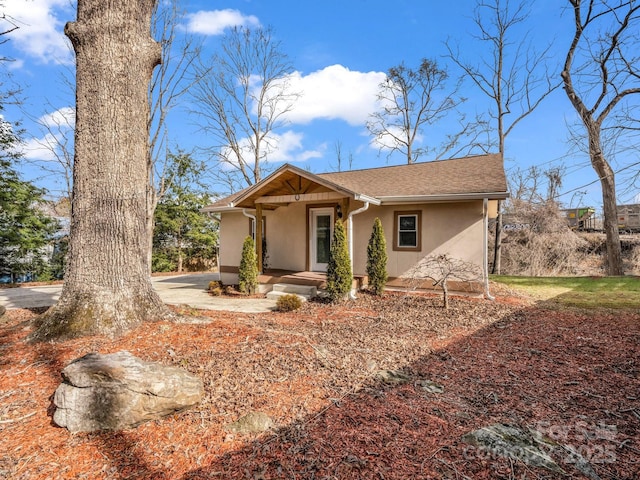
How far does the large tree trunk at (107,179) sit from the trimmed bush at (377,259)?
549cm

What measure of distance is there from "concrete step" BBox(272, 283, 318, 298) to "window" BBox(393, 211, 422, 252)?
8.84 ft

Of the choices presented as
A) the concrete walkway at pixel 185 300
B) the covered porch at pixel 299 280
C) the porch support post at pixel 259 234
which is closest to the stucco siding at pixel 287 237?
the covered porch at pixel 299 280

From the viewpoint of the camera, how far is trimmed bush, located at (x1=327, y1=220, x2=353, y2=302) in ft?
26.4

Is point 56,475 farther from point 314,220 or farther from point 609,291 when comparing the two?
point 609,291

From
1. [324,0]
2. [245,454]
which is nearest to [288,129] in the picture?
[324,0]

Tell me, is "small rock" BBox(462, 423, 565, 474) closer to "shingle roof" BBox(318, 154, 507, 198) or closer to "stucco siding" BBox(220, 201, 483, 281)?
"stucco siding" BBox(220, 201, 483, 281)

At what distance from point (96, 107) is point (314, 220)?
23.2 ft

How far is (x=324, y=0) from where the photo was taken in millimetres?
11227

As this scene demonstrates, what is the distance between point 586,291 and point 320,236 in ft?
25.4

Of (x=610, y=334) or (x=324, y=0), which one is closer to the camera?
(x=610, y=334)

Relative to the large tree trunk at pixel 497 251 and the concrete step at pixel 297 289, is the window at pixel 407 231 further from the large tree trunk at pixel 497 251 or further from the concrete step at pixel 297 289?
the large tree trunk at pixel 497 251

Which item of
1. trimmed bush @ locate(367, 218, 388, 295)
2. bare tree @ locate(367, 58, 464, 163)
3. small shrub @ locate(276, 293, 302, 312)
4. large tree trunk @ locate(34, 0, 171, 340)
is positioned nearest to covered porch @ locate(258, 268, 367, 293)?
trimmed bush @ locate(367, 218, 388, 295)

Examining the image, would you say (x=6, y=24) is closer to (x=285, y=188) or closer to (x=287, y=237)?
(x=285, y=188)

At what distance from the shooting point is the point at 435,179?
388 inches
